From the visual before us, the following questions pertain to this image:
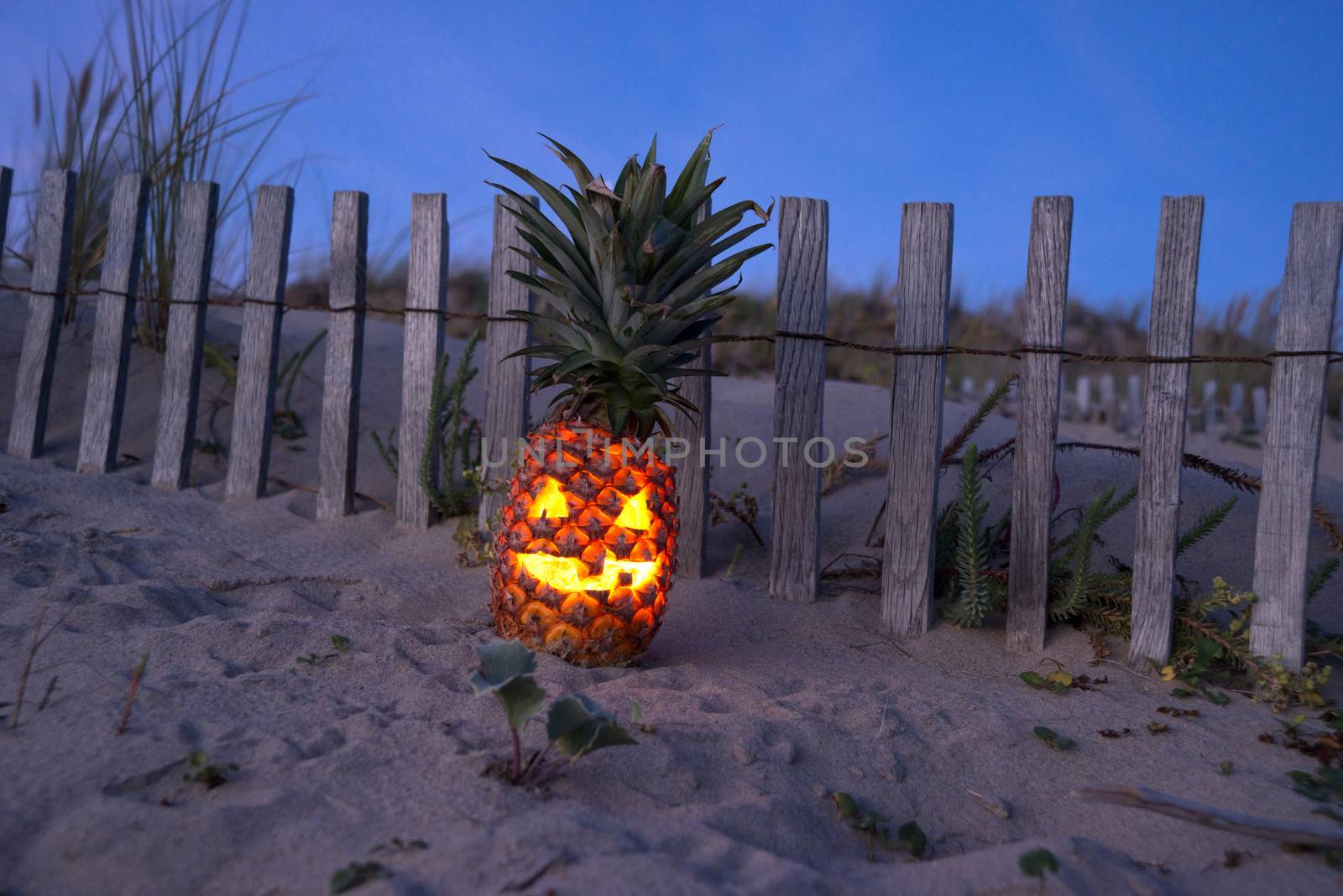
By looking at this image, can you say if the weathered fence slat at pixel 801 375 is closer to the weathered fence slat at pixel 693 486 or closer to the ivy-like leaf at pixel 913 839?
the weathered fence slat at pixel 693 486

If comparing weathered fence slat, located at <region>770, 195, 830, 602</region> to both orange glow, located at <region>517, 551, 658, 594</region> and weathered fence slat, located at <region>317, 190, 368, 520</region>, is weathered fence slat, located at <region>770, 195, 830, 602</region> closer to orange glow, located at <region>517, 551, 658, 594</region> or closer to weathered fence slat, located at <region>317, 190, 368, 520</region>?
orange glow, located at <region>517, 551, 658, 594</region>

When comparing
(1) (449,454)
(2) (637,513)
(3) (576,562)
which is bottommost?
(3) (576,562)

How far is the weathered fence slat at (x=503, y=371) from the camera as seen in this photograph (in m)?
4.11

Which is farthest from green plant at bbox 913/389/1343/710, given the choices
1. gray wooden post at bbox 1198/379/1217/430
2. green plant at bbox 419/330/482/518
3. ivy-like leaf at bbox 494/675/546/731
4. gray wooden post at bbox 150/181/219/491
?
gray wooden post at bbox 1198/379/1217/430

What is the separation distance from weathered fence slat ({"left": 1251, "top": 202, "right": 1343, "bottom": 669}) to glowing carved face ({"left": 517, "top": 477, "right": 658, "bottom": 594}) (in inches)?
86.6

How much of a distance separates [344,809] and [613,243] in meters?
1.75

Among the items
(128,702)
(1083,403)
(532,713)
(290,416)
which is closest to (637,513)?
(532,713)

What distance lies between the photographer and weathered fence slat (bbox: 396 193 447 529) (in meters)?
4.26

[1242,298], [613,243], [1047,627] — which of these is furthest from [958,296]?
[613,243]

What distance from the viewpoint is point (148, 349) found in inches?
235

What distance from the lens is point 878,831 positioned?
6.64 feet

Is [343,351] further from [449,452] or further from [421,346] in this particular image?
[449,452]

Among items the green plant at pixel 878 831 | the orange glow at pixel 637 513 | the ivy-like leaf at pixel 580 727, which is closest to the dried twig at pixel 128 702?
the ivy-like leaf at pixel 580 727

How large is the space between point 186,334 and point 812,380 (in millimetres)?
3331
